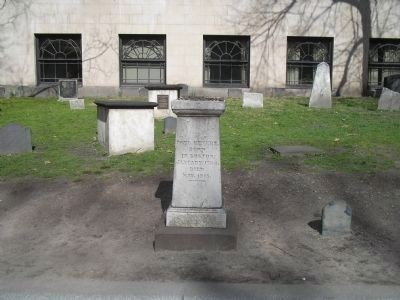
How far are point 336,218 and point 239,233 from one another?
3.58ft

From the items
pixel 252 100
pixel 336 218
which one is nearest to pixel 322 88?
pixel 252 100

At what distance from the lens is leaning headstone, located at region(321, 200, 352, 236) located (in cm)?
572

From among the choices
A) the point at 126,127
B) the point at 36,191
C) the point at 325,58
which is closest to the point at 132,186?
the point at 36,191

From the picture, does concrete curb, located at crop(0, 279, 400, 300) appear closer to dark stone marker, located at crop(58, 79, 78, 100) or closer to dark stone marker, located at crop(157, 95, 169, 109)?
dark stone marker, located at crop(157, 95, 169, 109)

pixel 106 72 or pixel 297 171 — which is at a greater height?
pixel 106 72

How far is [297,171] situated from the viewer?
8.05 metres

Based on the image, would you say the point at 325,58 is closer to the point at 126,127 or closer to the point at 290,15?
the point at 290,15

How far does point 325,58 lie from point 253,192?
15.5 metres

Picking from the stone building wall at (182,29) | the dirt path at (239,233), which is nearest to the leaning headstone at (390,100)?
the stone building wall at (182,29)

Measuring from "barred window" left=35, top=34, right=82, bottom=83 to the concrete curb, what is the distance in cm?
1776

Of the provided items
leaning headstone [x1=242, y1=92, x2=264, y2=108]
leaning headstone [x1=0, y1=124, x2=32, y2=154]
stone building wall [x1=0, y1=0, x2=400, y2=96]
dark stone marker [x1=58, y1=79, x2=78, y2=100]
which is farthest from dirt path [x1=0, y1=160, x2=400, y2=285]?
stone building wall [x1=0, y1=0, x2=400, y2=96]

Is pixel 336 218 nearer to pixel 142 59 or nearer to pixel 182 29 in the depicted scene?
pixel 182 29

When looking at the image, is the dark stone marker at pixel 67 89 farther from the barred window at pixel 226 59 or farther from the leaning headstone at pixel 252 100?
the leaning headstone at pixel 252 100

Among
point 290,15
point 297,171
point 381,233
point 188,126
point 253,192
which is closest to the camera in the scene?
point 188,126
